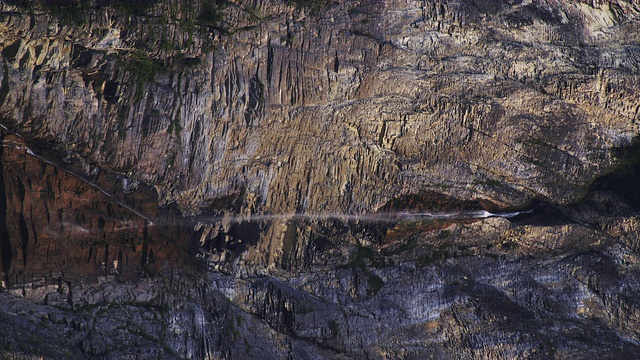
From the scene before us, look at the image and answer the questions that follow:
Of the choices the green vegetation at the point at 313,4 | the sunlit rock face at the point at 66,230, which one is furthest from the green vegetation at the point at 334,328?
the green vegetation at the point at 313,4

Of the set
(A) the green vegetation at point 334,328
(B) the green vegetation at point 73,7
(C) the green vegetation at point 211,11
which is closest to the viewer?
(B) the green vegetation at point 73,7

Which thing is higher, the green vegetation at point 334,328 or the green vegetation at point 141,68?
the green vegetation at point 141,68

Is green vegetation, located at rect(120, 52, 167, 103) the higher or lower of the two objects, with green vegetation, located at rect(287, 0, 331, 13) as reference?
lower

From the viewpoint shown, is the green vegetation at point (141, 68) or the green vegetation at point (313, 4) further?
the green vegetation at point (313, 4)

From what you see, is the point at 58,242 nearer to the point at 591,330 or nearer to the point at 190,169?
the point at 190,169

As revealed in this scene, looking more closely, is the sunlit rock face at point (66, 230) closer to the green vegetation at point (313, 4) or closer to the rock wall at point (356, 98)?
the rock wall at point (356, 98)

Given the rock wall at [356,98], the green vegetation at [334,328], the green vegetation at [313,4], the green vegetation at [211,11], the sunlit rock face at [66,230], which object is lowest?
the green vegetation at [334,328]

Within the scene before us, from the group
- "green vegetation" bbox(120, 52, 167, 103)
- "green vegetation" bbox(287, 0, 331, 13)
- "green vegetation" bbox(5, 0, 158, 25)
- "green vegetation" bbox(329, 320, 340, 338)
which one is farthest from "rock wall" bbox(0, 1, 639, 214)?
"green vegetation" bbox(329, 320, 340, 338)

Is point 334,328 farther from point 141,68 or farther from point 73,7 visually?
point 73,7

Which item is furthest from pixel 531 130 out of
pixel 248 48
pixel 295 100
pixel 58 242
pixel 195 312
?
pixel 58 242

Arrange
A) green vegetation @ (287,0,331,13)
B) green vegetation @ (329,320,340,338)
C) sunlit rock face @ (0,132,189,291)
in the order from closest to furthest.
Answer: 1. sunlit rock face @ (0,132,189,291)
2. green vegetation @ (287,0,331,13)
3. green vegetation @ (329,320,340,338)

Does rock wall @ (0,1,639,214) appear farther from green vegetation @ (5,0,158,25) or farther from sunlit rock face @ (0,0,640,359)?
green vegetation @ (5,0,158,25)
